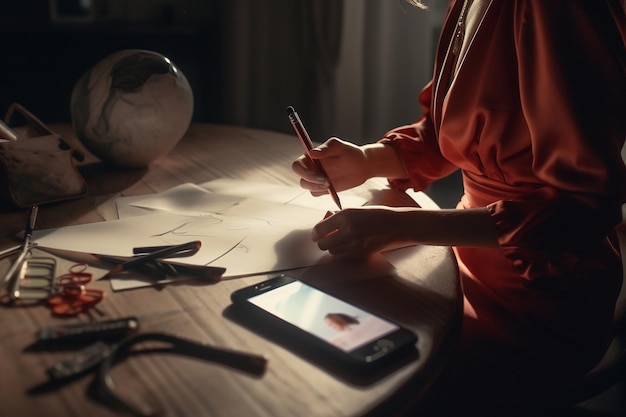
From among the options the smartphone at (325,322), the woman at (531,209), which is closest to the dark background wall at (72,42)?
the woman at (531,209)

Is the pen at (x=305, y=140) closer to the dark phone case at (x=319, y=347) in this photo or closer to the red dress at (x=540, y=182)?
the red dress at (x=540, y=182)

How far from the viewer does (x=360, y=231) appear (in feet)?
2.56

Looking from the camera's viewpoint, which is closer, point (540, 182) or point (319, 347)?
point (319, 347)

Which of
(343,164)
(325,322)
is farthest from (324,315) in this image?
(343,164)

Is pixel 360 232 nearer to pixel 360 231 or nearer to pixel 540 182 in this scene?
pixel 360 231

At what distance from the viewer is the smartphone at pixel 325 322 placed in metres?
0.56

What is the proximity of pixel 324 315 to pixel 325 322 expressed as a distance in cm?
1

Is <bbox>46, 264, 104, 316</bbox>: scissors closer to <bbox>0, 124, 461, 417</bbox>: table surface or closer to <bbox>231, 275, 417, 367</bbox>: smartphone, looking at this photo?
<bbox>0, 124, 461, 417</bbox>: table surface

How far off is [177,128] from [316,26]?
3.76 ft

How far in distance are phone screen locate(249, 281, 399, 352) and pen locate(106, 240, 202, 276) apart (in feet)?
0.52

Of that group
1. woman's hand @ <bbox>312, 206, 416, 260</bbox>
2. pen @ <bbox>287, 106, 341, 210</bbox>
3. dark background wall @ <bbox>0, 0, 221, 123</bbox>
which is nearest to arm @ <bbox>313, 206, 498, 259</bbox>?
woman's hand @ <bbox>312, 206, 416, 260</bbox>

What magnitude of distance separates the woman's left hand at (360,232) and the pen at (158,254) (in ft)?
0.47

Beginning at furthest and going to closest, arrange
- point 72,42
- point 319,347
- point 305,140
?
point 72,42, point 305,140, point 319,347

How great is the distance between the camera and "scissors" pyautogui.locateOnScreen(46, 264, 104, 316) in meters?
0.65
